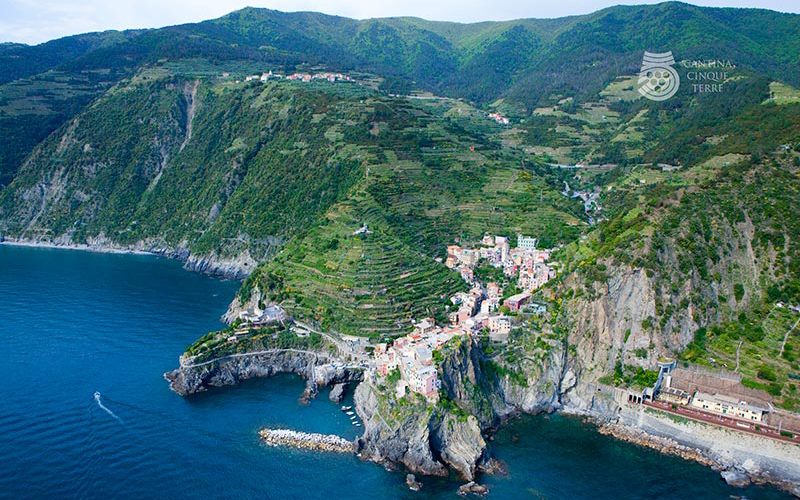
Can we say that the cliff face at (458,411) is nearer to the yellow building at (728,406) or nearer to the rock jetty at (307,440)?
the rock jetty at (307,440)

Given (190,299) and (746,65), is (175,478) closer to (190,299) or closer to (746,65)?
(190,299)

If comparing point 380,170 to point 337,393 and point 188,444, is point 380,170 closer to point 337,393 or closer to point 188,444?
point 337,393

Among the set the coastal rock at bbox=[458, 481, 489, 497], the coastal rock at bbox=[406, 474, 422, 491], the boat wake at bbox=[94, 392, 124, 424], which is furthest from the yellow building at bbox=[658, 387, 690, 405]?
the boat wake at bbox=[94, 392, 124, 424]

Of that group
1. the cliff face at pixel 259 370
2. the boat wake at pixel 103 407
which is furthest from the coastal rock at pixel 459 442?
the boat wake at pixel 103 407

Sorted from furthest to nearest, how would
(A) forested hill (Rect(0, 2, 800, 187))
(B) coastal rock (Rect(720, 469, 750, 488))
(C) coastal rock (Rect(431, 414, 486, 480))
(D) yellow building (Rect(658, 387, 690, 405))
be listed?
(A) forested hill (Rect(0, 2, 800, 187)), (D) yellow building (Rect(658, 387, 690, 405)), (C) coastal rock (Rect(431, 414, 486, 480)), (B) coastal rock (Rect(720, 469, 750, 488))

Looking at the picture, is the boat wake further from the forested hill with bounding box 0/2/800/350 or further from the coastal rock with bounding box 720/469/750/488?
the coastal rock with bounding box 720/469/750/488

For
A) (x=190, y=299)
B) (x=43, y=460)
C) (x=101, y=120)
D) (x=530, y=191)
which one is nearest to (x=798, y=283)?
(x=530, y=191)
